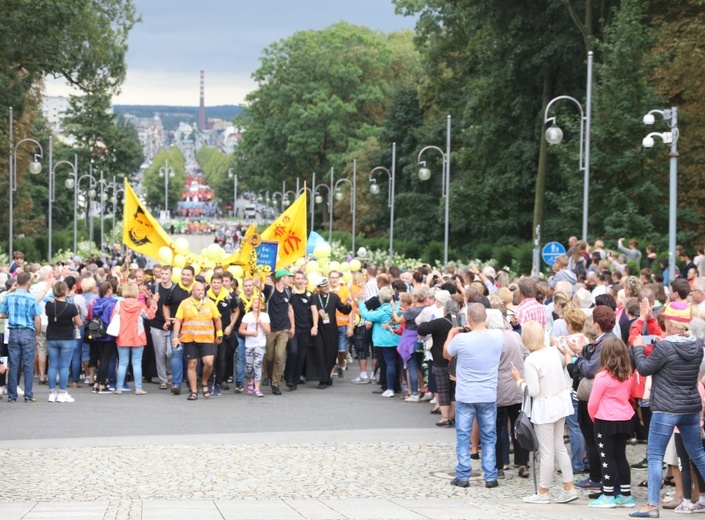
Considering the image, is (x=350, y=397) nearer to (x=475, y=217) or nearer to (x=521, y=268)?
(x=521, y=268)

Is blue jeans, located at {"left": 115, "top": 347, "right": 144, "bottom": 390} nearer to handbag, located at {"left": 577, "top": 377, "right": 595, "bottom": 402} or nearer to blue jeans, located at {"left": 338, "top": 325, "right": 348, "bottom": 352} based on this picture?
blue jeans, located at {"left": 338, "top": 325, "right": 348, "bottom": 352}

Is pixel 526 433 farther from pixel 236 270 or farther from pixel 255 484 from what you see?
pixel 236 270

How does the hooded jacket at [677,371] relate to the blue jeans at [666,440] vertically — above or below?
above

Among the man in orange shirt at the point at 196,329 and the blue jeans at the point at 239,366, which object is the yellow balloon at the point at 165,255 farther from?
the man in orange shirt at the point at 196,329

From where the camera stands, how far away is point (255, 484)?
11766 mm

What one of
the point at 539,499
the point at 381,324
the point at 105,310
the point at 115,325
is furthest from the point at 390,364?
the point at 539,499

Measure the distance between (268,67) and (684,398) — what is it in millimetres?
83313

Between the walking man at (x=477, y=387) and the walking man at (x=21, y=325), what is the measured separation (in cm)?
763

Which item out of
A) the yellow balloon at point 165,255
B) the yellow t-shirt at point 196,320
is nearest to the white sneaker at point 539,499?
the yellow t-shirt at point 196,320

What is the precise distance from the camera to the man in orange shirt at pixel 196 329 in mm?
18094

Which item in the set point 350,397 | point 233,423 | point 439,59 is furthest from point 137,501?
point 439,59

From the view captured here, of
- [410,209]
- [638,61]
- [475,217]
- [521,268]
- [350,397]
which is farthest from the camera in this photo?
[410,209]

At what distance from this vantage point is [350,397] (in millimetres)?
18875

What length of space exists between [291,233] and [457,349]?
1236 cm
